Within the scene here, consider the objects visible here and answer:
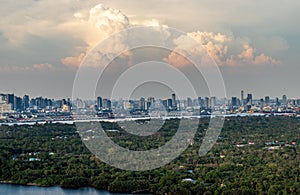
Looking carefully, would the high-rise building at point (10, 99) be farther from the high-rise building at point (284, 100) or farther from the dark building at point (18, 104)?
the high-rise building at point (284, 100)

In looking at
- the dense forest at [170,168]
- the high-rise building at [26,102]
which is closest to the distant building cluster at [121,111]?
the high-rise building at [26,102]

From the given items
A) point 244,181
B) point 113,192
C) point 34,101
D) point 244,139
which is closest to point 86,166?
point 113,192

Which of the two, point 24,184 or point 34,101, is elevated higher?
point 34,101

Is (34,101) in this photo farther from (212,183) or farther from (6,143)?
(212,183)

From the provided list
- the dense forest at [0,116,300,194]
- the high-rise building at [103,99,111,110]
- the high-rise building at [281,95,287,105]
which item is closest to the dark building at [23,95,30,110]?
the high-rise building at [103,99,111,110]

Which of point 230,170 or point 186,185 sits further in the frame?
point 230,170

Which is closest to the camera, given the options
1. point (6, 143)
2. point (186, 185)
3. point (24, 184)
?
point (186, 185)

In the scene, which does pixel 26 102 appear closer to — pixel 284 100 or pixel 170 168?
pixel 284 100

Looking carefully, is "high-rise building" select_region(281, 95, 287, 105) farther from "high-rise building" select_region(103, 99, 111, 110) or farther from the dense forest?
the dense forest
